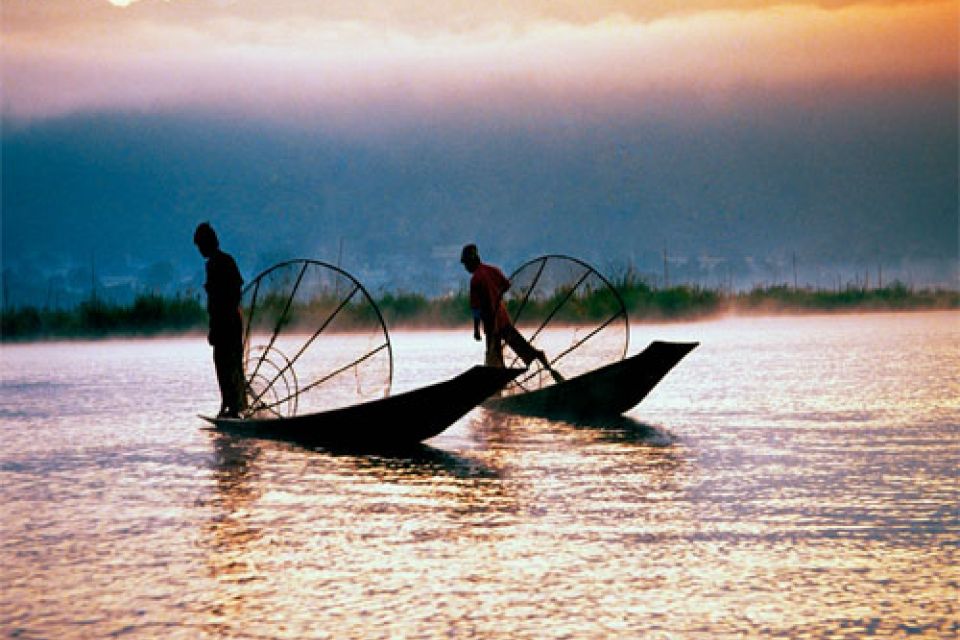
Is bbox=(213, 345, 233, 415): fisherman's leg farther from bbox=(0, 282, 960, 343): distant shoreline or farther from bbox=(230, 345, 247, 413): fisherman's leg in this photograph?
bbox=(0, 282, 960, 343): distant shoreline

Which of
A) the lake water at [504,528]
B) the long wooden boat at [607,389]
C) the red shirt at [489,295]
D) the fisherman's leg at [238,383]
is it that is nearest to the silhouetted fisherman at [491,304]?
the red shirt at [489,295]

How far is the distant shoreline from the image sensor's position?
37.6 m

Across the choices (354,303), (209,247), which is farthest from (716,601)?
(354,303)

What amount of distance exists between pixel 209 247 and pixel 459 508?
197 inches

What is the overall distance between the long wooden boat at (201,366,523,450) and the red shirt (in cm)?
266

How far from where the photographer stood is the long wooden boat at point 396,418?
1076cm

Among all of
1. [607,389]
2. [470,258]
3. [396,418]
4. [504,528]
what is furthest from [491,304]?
[504,528]

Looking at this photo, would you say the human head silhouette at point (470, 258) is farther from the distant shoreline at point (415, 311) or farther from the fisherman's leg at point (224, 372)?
the distant shoreline at point (415, 311)

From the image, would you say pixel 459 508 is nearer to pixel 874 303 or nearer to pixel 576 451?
pixel 576 451

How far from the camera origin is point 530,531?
7.59 m

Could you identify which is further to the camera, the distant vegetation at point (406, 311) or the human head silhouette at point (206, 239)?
the distant vegetation at point (406, 311)

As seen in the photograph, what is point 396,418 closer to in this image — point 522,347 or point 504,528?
point 522,347

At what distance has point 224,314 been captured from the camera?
12.9 m

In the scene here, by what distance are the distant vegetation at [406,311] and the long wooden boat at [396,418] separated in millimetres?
19814
